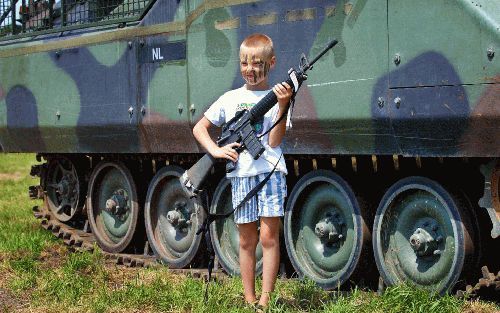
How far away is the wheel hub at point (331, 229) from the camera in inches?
344

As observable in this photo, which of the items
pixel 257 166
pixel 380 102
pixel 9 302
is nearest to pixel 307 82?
pixel 380 102

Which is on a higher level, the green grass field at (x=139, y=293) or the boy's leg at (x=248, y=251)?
the boy's leg at (x=248, y=251)

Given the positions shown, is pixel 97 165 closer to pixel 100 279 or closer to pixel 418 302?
pixel 100 279

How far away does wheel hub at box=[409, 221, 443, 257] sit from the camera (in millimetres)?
7859

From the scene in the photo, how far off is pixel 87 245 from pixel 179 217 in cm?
153

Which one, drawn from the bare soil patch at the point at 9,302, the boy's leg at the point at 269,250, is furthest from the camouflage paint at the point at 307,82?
the bare soil patch at the point at 9,302

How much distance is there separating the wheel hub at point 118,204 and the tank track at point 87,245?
36 cm

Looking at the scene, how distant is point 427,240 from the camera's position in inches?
309

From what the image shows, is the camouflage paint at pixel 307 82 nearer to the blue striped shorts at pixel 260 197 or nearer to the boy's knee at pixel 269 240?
the blue striped shorts at pixel 260 197

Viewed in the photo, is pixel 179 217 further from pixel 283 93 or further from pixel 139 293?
pixel 283 93

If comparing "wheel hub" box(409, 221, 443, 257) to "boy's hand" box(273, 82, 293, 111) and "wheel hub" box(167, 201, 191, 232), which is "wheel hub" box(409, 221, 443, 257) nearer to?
"boy's hand" box(273, 82, 293, 111)

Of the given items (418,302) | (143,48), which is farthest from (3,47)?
(418,302)

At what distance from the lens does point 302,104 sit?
8500mm

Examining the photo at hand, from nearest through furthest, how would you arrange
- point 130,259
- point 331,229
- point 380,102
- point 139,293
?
1. point 380,102
2. point 139,293
3. point 331,229
4. point 130,259
